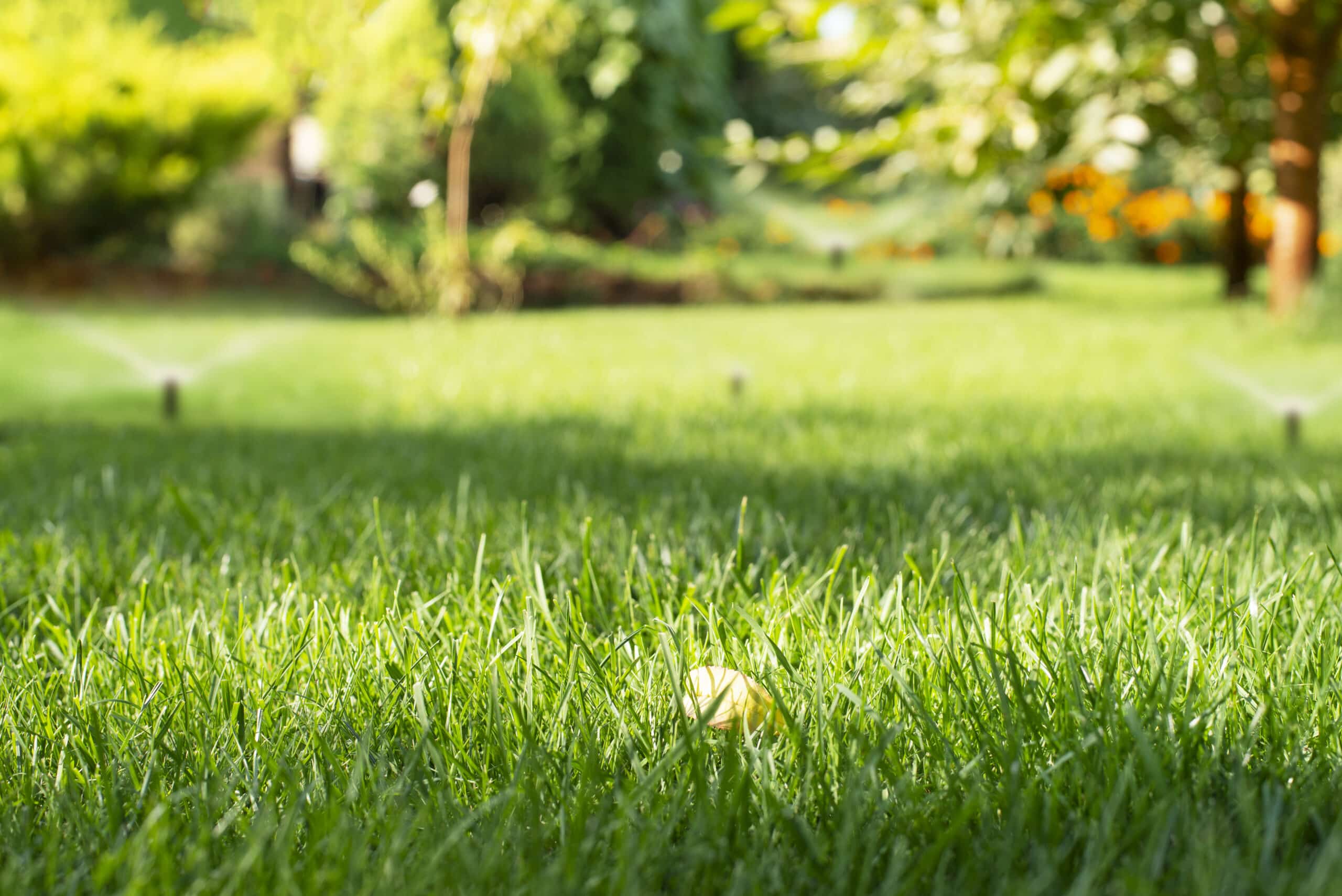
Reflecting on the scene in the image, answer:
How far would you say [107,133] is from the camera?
9477 mm

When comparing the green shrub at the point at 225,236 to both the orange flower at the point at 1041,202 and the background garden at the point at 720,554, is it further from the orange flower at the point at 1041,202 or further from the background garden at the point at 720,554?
the orange flower at the point at 1041,202

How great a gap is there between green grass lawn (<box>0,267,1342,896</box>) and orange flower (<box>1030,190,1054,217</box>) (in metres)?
10.1

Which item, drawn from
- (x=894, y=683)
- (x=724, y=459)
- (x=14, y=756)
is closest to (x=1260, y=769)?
(x=894, y=683)

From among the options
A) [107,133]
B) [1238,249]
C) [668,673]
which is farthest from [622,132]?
[668,673]

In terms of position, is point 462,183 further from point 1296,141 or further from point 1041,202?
Result: point 1041,202

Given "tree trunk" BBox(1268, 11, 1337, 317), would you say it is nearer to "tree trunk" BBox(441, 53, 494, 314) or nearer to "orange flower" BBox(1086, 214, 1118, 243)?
"tree trunk" BBox(441, 53, 494, 314)

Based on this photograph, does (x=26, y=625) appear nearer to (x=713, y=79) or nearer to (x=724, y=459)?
(x=724, y=459)

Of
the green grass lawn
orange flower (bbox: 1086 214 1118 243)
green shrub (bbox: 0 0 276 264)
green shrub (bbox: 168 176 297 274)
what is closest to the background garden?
the green grass lawn

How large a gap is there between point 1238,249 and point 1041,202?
2940 millimetres

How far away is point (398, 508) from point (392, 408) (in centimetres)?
208

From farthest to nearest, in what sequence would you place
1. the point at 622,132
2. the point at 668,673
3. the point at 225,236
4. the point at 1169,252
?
the point at 1169,252
the point at 622,132
the point at 225,236
the point at 668,673

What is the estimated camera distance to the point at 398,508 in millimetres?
2104

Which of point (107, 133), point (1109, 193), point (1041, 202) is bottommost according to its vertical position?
point (107, 133)

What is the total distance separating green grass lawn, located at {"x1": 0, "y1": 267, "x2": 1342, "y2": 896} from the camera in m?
0.84
